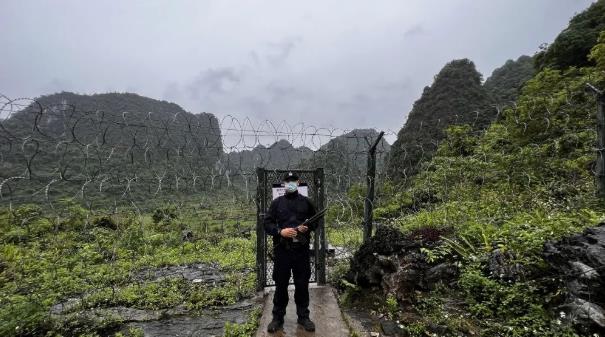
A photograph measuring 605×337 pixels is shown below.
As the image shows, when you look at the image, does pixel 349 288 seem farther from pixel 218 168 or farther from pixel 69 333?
pixel 69 333

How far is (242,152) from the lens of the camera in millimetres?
5543

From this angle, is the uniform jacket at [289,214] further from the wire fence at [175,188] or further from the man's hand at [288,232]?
the wire fence at [175,188]

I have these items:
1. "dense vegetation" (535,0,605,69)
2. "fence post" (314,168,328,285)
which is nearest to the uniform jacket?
"fence post" (314,168,328,285)

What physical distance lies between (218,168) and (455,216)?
171 inches

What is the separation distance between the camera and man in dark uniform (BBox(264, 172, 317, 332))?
3986mm

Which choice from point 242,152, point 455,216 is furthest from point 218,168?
point 455,216

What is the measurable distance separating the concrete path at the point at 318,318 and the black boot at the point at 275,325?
5cm

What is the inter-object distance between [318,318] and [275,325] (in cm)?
66

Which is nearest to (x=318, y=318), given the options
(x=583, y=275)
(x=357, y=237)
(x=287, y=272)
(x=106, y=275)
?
→ (x=287, y=272)

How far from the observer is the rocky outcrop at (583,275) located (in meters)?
3.30

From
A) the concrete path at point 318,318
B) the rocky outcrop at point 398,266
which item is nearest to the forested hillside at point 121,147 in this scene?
the concrete path at point 318,318

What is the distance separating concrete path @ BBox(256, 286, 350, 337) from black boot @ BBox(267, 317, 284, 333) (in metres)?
0.05

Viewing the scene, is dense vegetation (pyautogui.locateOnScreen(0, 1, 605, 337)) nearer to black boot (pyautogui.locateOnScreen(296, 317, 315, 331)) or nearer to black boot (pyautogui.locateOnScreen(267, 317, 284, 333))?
black boot (pyautogui.locateOnScreen(267, 317, 284, 333))

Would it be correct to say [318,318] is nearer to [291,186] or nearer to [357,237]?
[291,186]
